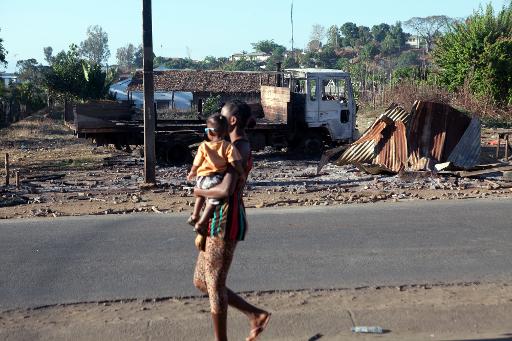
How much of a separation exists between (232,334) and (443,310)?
5.95 ft

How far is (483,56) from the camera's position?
3234cm

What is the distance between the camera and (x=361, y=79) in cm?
5025

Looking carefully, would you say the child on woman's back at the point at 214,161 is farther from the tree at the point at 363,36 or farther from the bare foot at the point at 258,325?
the tree at the point at 363,36

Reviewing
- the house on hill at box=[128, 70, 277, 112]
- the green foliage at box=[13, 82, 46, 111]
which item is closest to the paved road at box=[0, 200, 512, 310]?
the green foliage at box=[13, 82, 46, 111]

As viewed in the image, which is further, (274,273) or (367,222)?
(367,222)

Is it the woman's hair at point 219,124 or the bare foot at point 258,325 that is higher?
the woman's hair at point 219,124

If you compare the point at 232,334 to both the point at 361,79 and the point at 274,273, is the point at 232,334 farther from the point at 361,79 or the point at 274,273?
the point at 361,79

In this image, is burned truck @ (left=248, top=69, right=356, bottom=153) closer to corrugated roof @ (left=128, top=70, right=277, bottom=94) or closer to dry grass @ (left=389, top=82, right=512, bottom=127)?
dry grass @ (left=389, top=82, right=512, bottom=127)

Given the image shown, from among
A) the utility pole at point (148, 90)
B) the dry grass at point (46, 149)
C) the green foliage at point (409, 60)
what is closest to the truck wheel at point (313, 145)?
the dry grass at point (46, 149)

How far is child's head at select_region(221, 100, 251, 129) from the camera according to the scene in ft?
17.2

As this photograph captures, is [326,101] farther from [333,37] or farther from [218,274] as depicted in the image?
[333,37]

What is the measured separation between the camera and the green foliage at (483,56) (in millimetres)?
31953

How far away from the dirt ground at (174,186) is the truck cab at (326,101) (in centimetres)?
98

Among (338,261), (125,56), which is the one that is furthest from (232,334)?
(125,56)
